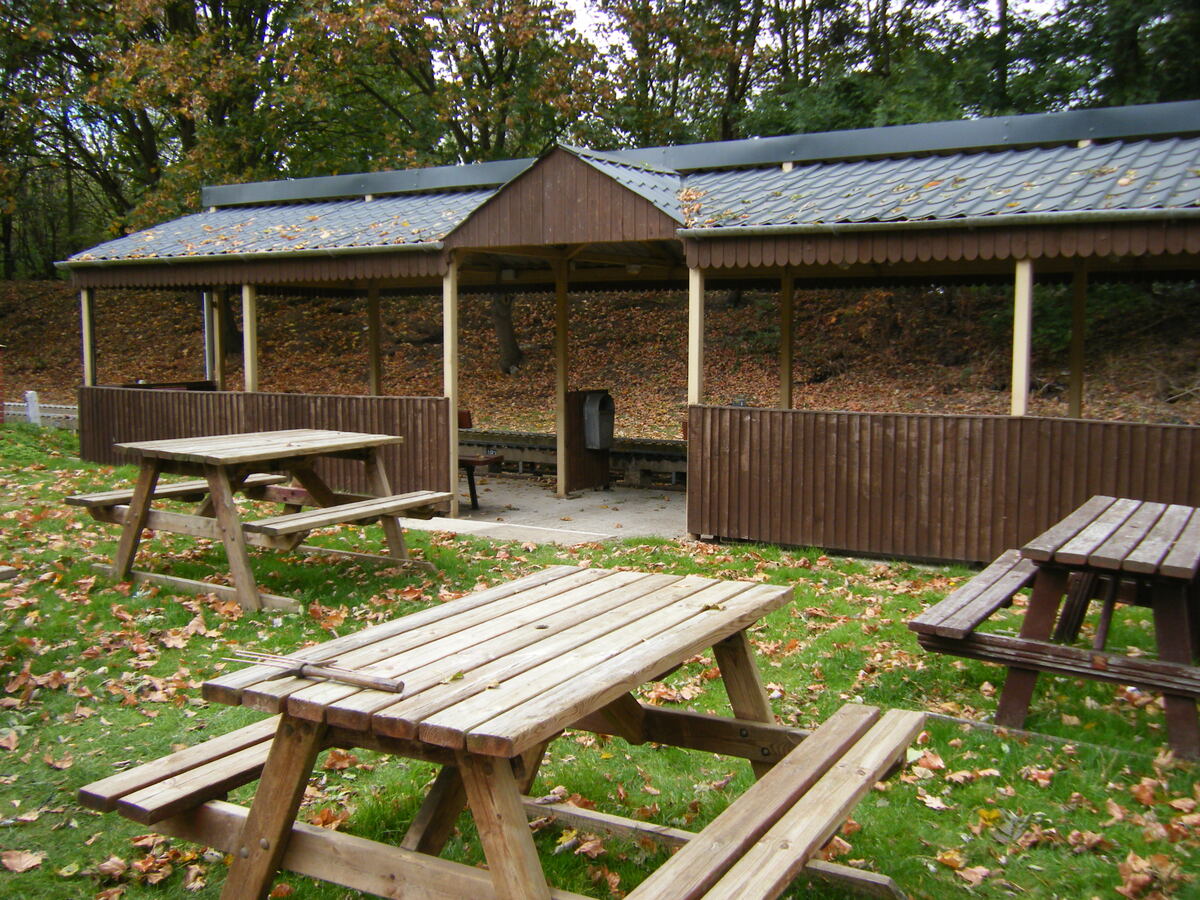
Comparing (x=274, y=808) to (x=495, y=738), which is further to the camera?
(x=274, y=808)

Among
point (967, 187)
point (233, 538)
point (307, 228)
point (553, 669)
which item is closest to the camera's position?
point (553, 669)

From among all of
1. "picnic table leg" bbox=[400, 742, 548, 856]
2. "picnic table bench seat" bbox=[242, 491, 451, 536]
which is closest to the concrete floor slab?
"picnic table bench seat" bbox=[242, 491, 451, 536]

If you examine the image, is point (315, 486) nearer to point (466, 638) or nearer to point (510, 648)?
point (466, 638)

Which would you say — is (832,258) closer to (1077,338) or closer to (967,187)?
(967,187)

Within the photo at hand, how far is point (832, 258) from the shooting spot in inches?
343

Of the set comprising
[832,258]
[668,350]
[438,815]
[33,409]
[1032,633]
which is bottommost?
[438,815]

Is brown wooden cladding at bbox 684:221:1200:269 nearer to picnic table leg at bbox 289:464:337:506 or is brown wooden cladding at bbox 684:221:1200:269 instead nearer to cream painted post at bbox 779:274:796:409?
cream painted post at bbox 779:274:796:409

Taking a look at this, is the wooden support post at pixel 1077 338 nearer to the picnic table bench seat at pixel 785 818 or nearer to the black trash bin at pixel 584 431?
the black trash bin at pixel 584 431

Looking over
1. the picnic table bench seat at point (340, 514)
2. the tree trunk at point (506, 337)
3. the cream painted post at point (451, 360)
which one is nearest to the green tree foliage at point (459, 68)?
the tree trunk at point (506, 337)

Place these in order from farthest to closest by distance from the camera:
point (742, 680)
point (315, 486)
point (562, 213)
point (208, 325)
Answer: point (208, 325)
point (562, 213)
point (315, 486)
point (742, 680)

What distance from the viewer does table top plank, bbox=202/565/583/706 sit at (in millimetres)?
2639

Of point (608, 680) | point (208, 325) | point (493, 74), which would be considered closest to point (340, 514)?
point (608, 680)

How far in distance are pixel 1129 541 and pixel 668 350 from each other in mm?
17806

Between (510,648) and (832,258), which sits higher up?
(832,258)
